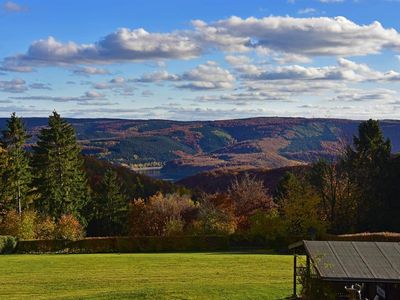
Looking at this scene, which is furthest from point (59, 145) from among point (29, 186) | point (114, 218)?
point (114, 218)

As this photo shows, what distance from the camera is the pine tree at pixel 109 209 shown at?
266ft

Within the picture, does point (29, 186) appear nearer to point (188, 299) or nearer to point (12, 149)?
point (12, 149)

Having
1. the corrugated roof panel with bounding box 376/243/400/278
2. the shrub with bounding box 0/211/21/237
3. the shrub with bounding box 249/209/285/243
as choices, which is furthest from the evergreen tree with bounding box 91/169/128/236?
the corrugated roof panel with bounding box 376/243/400/278

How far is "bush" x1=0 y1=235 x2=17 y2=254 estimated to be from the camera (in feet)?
186

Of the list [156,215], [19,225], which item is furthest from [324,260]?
[156,215]

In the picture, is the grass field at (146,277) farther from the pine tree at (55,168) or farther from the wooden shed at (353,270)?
the pine tree at (55,168)

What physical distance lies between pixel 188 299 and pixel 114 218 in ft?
191

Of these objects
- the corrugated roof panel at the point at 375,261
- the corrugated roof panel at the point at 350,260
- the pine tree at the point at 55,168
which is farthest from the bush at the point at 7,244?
the corrugated roof panel at the point at 375,261

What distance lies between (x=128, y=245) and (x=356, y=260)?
41.5 metres

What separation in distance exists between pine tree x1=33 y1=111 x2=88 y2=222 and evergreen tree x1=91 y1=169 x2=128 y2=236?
6.88 metres

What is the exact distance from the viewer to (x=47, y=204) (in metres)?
73.0

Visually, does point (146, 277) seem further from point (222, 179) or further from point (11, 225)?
point (222, 179)

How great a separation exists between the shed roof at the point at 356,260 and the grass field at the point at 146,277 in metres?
4.79

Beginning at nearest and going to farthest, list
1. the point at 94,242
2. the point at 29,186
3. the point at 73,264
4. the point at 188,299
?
the point at 188,299 < the point at 73,264 < the point at 94,242 < the point at 29,186
